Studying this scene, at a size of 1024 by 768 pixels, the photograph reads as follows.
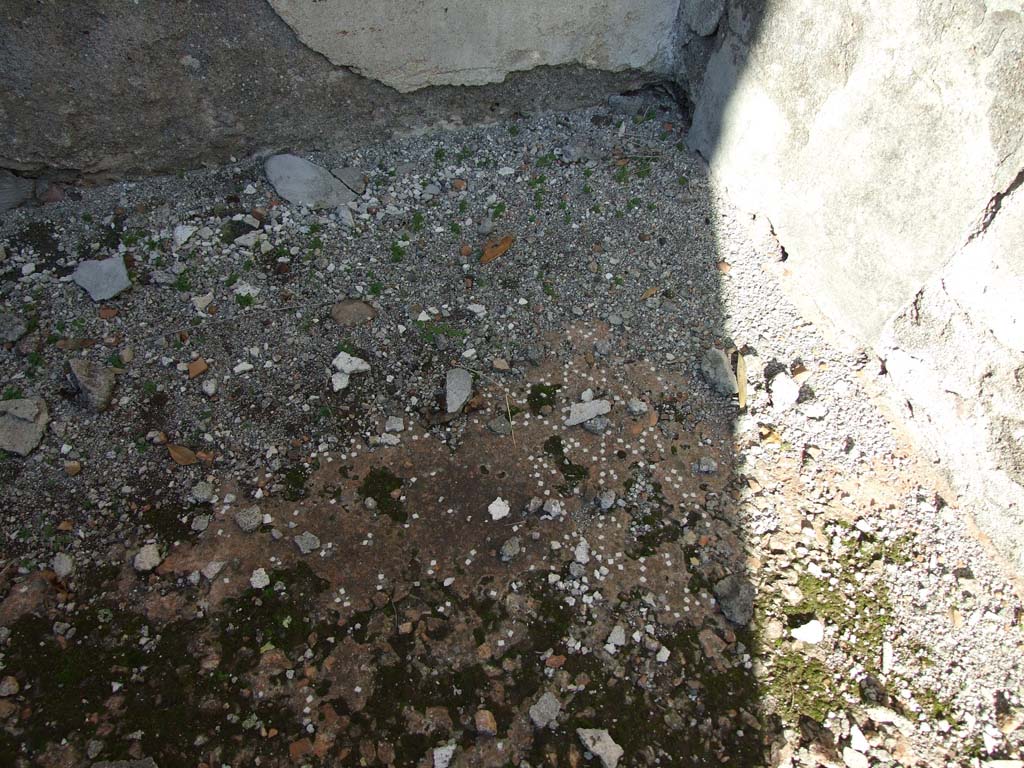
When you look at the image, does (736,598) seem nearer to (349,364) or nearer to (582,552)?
(582,552)

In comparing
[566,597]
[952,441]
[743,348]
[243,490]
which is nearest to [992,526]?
[952,441]

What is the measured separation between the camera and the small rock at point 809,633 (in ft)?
6.76

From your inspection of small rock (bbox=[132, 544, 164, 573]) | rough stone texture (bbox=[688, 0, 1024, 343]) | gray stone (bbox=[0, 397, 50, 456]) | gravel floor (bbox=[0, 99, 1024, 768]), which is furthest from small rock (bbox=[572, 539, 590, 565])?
gray stone (bbox=[0, 397, 50, 456])

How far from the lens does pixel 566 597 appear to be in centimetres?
207

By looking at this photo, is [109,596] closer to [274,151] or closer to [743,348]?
[274,151]

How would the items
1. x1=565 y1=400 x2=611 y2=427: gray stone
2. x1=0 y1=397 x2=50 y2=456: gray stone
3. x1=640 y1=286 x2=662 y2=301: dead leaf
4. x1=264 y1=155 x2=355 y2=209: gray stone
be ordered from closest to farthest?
x1=0 y1=397 x2=50 y2=456: gray stone → x1=565 y1=400 x2=611 y2=427: gray stone → x1=640 y1=286 x2=662 y2=301: dead leaf → x1=264 y1=155 x2=355 y2=209: gray stone

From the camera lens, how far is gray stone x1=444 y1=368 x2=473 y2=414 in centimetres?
245

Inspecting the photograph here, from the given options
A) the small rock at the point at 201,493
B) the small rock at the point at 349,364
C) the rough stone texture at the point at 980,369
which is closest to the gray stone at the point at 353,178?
the small rock at the point at 349,364

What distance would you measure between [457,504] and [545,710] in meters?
0.69

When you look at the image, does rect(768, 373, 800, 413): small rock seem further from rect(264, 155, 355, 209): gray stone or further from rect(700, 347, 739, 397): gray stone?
rect(264, 155, 355, 209): gray stone

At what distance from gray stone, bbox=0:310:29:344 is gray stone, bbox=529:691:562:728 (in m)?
2.28

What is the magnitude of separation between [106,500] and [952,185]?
2.92 m

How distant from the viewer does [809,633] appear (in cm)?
206

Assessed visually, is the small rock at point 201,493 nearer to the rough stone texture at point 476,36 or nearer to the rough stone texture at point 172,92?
the rough stone texture at point 172,92
